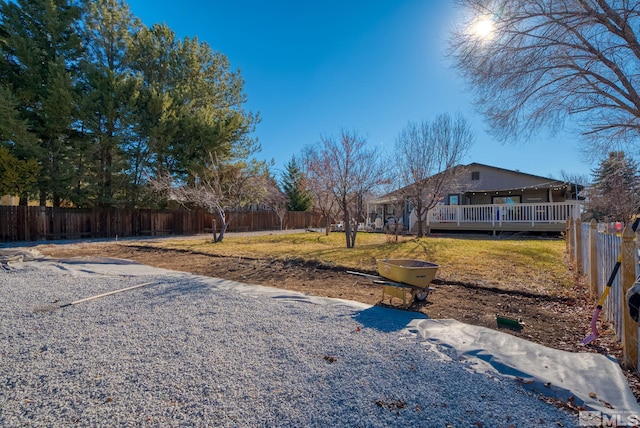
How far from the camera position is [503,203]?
64.4 ft

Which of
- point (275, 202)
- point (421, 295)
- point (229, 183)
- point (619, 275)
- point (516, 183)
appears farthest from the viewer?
point (275, 202)

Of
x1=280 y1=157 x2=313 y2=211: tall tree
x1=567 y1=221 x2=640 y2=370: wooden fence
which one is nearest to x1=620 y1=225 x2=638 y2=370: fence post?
x1=567 y1=221 x2=640 y2=370: wooden fence

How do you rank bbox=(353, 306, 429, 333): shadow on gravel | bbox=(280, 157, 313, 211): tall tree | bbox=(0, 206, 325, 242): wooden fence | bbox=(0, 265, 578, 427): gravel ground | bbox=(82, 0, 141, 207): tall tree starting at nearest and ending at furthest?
bbox=(0, 265, 578, 427): gravel ground < bbox=(353, 306, 429, 333): shadow on gravel < bbox=(0, 206, 325, 242): wooden fence < bbox=(82, 0, 141, 207): tall tree < bbox=(280, 157, 313, 211): tall tree

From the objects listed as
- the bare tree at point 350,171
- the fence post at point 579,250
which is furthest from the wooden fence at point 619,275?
the bare tree at point 350,171

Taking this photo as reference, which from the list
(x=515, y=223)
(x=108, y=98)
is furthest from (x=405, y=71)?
(x=108, y=98)

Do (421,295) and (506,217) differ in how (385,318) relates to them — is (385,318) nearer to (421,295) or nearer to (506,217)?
(421,295)

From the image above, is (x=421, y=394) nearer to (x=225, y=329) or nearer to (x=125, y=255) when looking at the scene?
(x=225, y=329)

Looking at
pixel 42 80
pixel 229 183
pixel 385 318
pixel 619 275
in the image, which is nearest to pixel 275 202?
pixel 229 183

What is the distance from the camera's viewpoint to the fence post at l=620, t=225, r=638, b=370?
291cm

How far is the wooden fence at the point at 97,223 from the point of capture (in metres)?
15.9

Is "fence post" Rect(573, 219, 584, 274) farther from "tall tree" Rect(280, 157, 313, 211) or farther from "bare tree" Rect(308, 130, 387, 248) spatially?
"tall tree" Rect(280, 157, 313, 211)

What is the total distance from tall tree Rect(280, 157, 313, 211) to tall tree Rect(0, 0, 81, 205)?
21260 millimetres

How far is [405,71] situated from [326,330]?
10871mm

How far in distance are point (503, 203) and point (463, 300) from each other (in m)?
17.2
